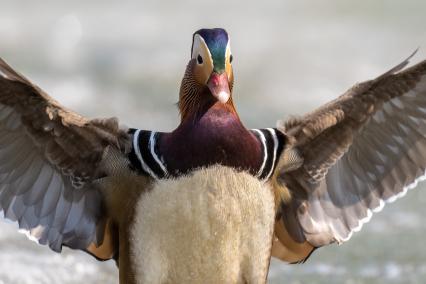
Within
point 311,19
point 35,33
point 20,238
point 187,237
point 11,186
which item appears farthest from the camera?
point 311,19

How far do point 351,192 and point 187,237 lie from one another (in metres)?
0.89

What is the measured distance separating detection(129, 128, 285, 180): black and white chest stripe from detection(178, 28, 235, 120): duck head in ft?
0.53

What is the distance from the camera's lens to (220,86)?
3936 mm

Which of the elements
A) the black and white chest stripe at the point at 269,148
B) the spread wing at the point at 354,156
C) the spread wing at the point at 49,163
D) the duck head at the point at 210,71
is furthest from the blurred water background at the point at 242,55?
the duck head at the point at 210,71

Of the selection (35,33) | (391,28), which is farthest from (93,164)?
(391,28)

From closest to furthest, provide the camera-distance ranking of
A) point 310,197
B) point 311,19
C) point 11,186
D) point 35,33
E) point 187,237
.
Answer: point 187,237, point 11,186, point 310,197, point 35,33, point 311,19

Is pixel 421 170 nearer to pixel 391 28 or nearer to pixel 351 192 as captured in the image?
pixel 351 192

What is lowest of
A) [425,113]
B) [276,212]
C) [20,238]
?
[20,238]

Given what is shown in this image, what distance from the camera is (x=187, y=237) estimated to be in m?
3.92

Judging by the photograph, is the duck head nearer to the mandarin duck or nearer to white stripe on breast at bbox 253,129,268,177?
the mandarin duck

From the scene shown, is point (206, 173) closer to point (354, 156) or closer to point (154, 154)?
point (154, 154)

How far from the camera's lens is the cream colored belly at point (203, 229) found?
3889 mm

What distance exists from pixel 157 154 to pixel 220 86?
12.1 inches

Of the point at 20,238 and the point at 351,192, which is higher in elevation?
the point at 351,192
